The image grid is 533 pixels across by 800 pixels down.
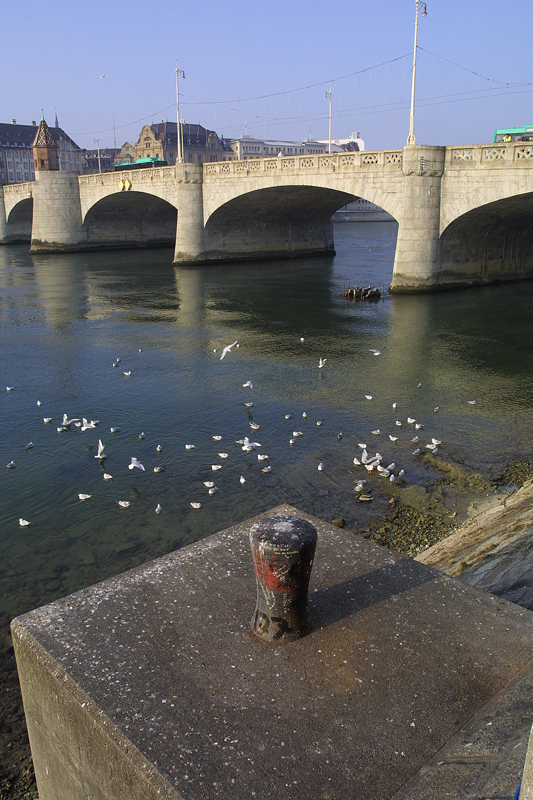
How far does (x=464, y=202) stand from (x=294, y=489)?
19122mm

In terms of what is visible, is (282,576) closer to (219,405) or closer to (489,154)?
(219,405)

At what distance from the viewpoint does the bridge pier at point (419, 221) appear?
996 inches

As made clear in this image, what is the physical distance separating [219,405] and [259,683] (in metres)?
10.1

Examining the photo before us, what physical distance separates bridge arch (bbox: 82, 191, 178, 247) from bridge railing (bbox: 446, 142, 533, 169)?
27.2 metres

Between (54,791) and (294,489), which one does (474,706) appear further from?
(294,489)

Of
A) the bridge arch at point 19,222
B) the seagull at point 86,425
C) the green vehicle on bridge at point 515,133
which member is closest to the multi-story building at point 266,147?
the bridge arch at point 19,222

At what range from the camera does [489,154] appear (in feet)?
77.2

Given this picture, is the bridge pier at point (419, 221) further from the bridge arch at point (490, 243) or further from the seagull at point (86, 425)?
the seagull at point (86, 425)

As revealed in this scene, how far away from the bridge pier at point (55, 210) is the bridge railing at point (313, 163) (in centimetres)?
1782

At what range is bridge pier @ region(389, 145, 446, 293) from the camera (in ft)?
83.0

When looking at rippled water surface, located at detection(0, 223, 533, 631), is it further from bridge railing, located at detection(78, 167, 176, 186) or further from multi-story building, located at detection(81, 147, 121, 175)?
multi-story building, located at detection(81, 147, 121, 175)

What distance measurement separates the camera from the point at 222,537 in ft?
16.4

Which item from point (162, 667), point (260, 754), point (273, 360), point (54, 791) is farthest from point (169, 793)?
point (273, 360)

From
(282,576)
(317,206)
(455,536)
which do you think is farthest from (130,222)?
(282,576)
